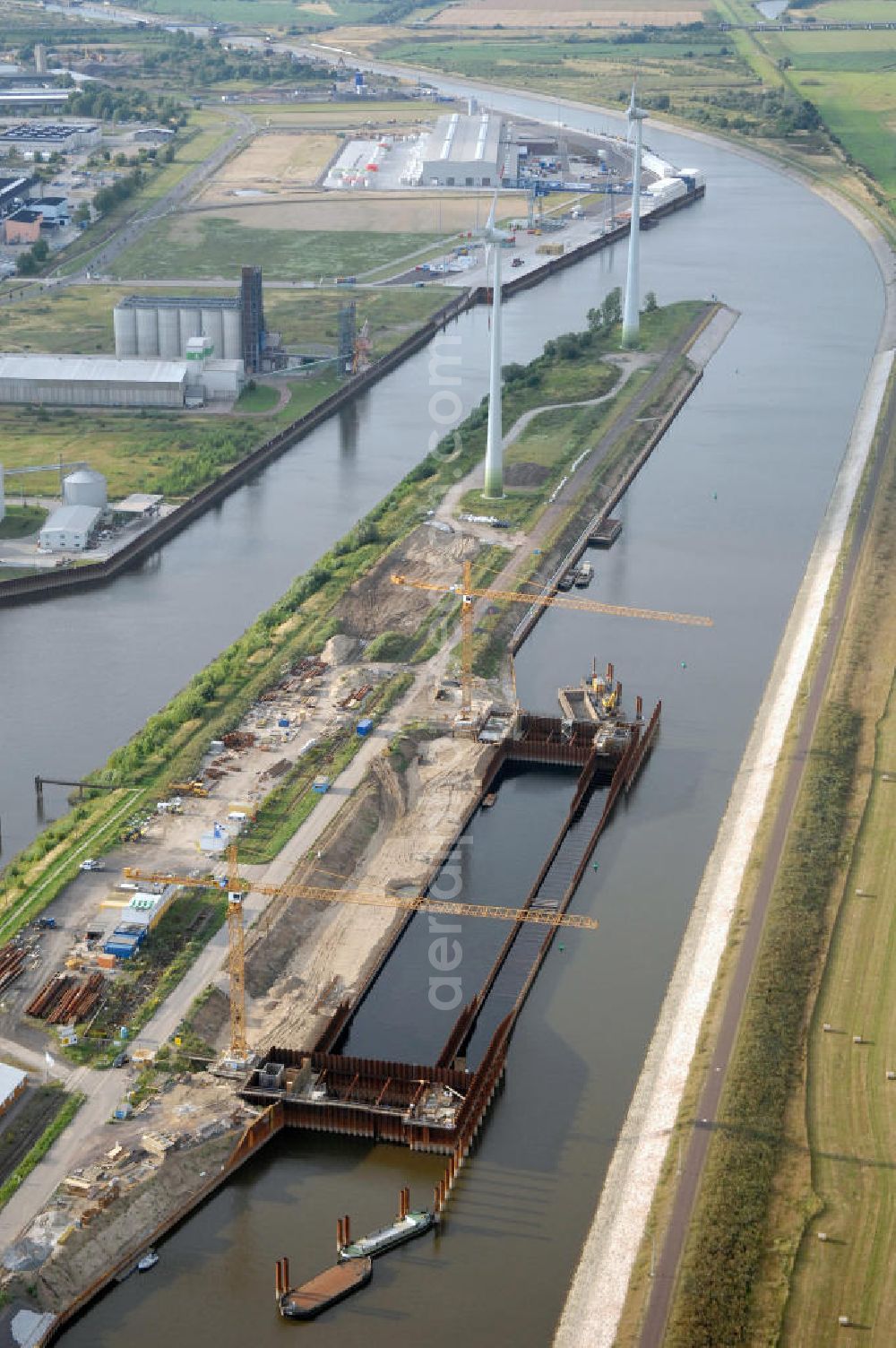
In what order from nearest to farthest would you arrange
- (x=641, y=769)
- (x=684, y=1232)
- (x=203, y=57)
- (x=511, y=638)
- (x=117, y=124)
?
(x=684, y=1232)
(x=641, y=769)
(x=511, y=638)
(x=117, y=124)
(x=203, y=57)

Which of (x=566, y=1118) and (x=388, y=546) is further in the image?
(x=388, y=546)

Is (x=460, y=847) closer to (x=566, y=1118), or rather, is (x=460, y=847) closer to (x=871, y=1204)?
(x=566, y=1118)

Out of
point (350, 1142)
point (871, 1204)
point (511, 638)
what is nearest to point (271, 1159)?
point (350, 1142)

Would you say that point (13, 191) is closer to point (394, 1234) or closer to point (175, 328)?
point (175, 328)

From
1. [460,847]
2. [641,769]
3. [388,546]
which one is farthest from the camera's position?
[388,546]

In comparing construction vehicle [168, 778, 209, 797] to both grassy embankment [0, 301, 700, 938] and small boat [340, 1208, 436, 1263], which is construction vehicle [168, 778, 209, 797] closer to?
grassy embankment [0, 301, 700, 938]

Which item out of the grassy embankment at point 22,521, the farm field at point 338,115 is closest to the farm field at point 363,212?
the farm field at point 338,115

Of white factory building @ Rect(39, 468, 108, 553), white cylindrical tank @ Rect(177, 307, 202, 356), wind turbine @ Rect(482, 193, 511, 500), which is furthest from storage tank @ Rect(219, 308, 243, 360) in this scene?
wind turbine @ Rect(482, 193, 511, 500)
